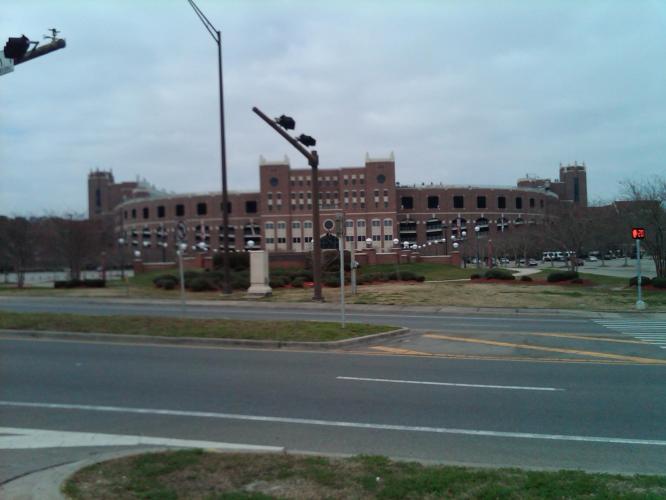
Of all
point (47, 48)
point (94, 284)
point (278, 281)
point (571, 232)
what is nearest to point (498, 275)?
point (571, 232)

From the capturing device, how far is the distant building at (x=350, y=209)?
94938 millimetres

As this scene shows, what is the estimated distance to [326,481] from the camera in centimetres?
529

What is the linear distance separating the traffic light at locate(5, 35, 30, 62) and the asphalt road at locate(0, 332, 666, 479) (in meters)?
4.75

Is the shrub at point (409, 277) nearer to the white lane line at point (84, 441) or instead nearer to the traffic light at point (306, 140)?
the traffic light at point (306, 140)

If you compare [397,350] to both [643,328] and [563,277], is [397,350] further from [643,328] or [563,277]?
[563,277]

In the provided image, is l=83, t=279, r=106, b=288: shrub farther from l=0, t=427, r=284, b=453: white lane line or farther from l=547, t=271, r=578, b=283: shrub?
l=0, t=427, r=284, b=453: white lane line

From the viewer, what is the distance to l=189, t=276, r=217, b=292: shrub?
36125mm

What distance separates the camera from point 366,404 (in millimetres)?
8750

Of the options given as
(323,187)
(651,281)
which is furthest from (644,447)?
(323,187)

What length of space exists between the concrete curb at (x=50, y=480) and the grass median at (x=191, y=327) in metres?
8.10

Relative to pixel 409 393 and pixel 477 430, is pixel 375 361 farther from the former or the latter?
pixel 477 430

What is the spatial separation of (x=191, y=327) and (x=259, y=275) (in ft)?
53.3

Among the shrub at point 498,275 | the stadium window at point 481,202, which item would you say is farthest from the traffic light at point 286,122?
the stadium window at point 481,202

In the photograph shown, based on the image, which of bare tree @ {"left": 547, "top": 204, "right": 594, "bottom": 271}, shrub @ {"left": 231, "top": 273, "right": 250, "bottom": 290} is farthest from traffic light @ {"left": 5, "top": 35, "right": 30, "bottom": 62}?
bare tree @ {"left": 547, "top": 204, "right": 594, "bottom": 271}
